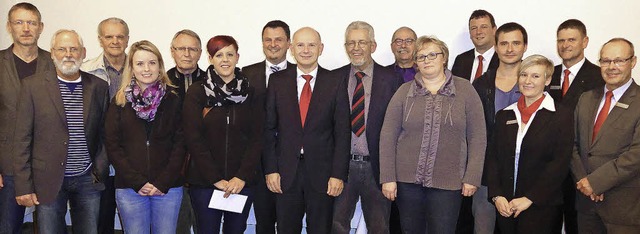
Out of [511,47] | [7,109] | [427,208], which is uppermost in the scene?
[511,47]

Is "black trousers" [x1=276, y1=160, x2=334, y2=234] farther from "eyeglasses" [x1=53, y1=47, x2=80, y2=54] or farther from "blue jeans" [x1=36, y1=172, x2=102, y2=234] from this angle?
"eyeglasses" [x1=53, y1=47, x2=80, y2=54]

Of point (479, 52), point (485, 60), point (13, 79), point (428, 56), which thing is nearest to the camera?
point (428, 56)

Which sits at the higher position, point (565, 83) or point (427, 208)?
point (565, 83)

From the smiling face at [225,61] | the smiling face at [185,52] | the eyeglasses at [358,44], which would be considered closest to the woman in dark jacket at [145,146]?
the smiling face at [225,61]

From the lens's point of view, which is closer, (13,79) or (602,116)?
(602,116)

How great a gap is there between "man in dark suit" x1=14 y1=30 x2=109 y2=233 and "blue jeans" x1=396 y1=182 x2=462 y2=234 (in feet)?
5.83

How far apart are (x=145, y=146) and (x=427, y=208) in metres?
1.59

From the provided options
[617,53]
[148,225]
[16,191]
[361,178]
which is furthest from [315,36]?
[16,191]

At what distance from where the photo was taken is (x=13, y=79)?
3.48 m

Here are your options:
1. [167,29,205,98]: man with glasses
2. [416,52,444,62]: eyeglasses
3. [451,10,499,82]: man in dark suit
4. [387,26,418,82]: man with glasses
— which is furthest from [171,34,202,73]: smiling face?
[451,10,499,82]: man in dark suit

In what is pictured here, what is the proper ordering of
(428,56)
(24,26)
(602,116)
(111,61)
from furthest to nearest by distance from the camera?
(111,61) → (24,26) → (602,116) → (428,56)

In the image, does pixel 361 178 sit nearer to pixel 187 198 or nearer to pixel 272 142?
pixel 272 142

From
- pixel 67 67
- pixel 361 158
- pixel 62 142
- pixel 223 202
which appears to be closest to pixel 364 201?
pixel 361 158

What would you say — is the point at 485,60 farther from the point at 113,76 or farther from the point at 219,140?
the point at 113,76
